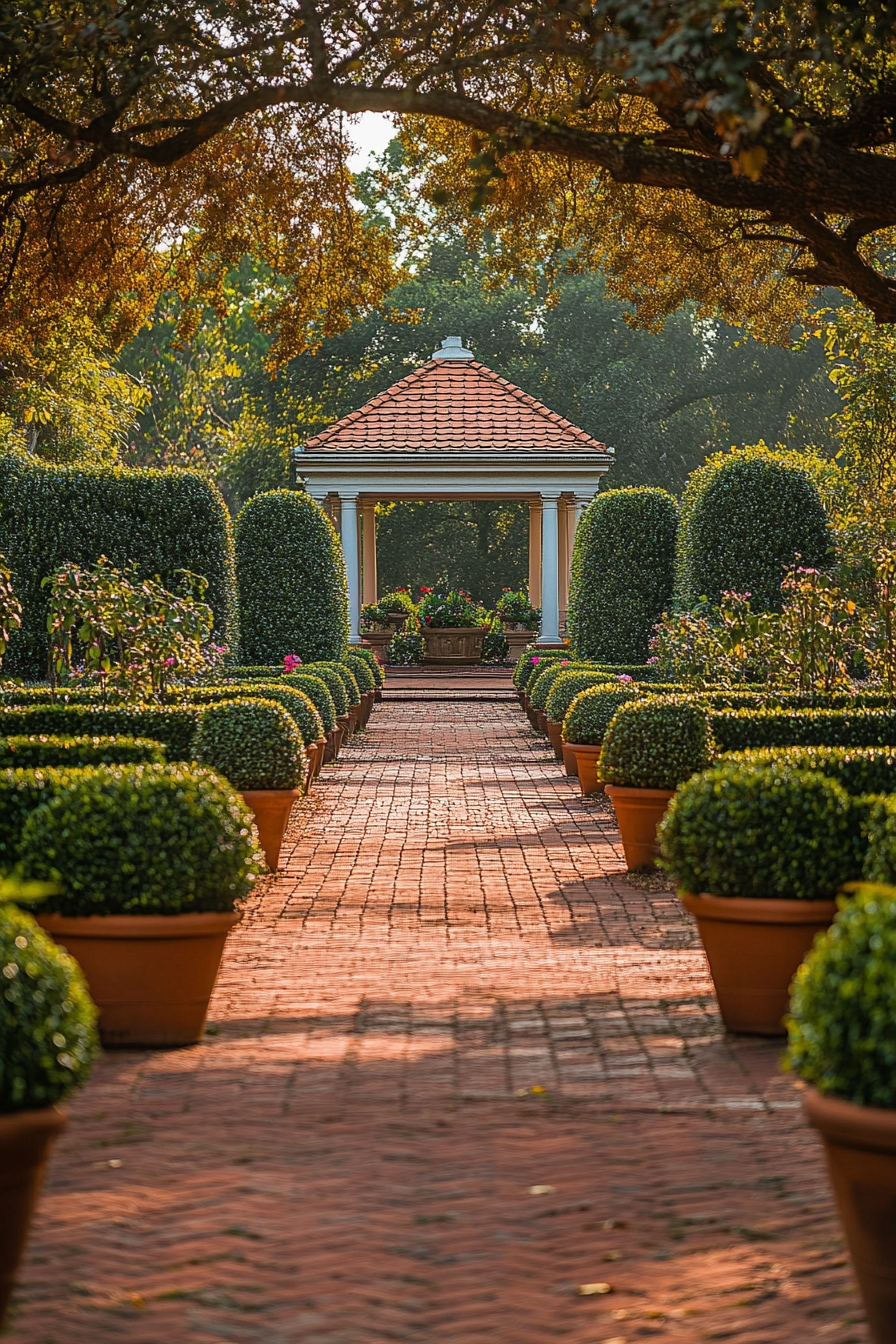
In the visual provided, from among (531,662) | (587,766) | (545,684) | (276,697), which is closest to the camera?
(276,697)

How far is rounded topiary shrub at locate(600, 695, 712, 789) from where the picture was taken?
32.1 ft

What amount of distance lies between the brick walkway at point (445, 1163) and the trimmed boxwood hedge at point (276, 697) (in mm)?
3184

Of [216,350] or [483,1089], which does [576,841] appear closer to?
[483,1089]

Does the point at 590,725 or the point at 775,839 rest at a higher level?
the point at 775,839

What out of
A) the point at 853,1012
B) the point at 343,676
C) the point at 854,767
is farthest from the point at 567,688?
the point at 853,1012

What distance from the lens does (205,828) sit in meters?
5.82

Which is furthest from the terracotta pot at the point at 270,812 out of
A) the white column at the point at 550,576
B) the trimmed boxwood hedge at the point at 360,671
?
the white column at the point at 550,576

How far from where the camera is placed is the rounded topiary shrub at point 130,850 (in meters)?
5.76

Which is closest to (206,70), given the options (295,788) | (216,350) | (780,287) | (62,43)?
(62,43)

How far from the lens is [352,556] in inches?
1139

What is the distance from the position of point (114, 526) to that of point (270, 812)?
8.32 m

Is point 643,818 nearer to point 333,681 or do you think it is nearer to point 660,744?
point 660,744

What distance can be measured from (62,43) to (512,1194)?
317 inches

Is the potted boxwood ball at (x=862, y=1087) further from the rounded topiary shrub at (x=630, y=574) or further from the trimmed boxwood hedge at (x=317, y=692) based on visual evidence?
the rounded topiary shrub at (x=630, y=574)
